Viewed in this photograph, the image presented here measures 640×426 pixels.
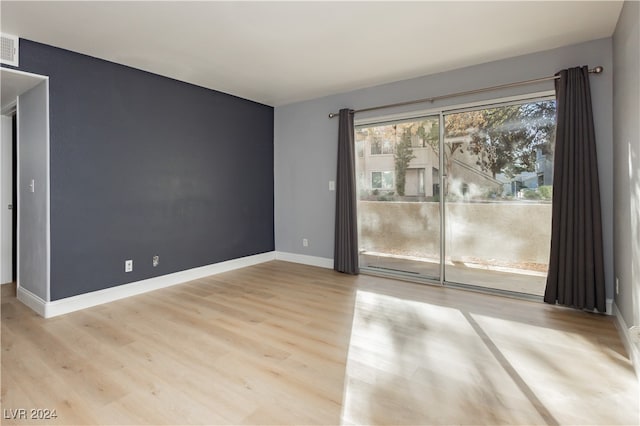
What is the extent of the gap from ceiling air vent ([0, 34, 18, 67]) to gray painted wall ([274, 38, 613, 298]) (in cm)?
331

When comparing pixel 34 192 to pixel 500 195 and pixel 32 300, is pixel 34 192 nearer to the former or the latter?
pixel 32 300

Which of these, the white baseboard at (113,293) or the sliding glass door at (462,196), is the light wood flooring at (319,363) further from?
the sliding glass door at (462,196)

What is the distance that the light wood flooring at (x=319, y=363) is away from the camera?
5.73 feet

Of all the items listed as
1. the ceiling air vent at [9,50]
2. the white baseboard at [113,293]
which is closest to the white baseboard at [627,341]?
the white baseboard at [113,293]

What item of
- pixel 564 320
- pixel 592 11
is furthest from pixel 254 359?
pixel 592 11

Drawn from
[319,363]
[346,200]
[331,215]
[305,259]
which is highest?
[346,200]

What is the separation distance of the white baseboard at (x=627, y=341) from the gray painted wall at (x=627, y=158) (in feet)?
0.24

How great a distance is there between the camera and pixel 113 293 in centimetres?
360

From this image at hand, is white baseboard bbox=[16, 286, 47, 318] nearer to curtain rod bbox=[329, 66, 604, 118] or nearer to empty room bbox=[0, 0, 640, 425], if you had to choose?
empty room bbox=[0, 0, 640, 425]

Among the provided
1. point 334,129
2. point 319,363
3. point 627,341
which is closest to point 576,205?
point 627,341

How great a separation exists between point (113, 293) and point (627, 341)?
4589 mm

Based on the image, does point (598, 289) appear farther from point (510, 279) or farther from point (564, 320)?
point (510, 279)

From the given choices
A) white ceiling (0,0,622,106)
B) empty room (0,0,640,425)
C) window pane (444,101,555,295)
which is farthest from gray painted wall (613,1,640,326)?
window pane (444,101,555,295)

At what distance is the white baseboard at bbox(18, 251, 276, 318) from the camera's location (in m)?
3.19
